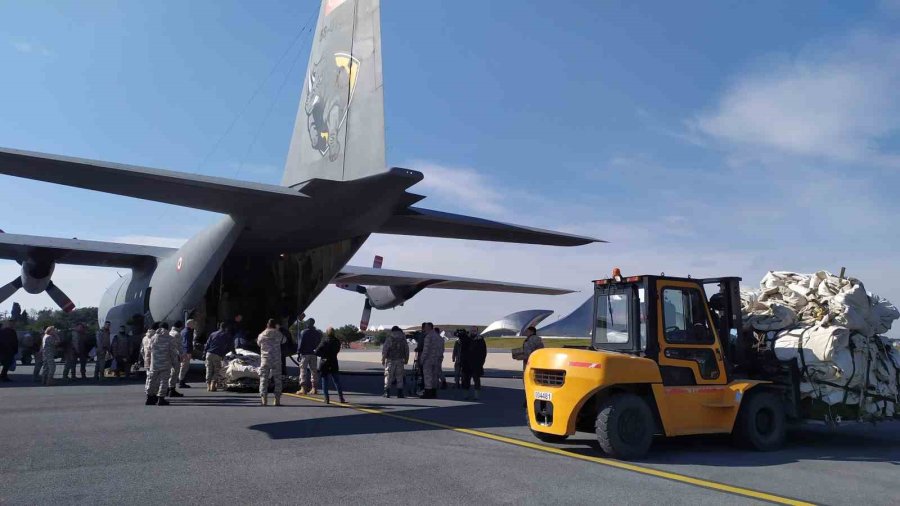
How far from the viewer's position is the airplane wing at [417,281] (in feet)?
81.2

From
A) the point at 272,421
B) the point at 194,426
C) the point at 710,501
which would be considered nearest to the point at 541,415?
the point at 710,501

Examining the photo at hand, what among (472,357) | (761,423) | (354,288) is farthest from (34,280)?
(761,423)

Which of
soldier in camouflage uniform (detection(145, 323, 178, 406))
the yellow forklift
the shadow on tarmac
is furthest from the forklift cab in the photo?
soldier in camouflage uniform (detection(145, 323, 178, 406))

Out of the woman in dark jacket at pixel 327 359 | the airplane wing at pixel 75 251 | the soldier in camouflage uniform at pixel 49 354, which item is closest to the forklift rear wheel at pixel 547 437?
the woman in dark jacket at pixel 327 359

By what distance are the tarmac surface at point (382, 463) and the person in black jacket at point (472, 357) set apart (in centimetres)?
268

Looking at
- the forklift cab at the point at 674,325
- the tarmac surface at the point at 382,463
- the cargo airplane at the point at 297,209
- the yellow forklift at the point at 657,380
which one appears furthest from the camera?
the cargo airplane at the point at 297,209

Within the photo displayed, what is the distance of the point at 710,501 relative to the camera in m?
5.00

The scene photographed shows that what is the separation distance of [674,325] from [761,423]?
1564mm

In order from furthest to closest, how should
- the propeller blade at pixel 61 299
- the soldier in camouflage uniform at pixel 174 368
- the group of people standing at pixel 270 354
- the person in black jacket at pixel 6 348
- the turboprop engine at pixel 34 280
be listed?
the propeller blade at pixel 61 299, the turboprop engine at pixel 34 280, the person in black jacket at pixel 6 348, the soldier in camouflage uniform at pixel 174 368, the group of people standing at pixel 270 354

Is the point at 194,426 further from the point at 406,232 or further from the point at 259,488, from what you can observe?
the point at 406,232

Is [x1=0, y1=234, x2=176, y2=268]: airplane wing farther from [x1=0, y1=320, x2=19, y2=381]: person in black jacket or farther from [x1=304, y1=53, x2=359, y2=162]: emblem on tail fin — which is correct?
[x1=304, y1=53, x2=359, y2=162]: emblem on tail fin

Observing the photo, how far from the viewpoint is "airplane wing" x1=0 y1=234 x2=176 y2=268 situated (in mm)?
17750

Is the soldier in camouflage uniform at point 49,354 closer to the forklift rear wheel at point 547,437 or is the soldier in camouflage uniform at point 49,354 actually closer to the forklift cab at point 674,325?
the forklift rear wheel at point 547,437

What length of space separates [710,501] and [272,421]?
613cm
